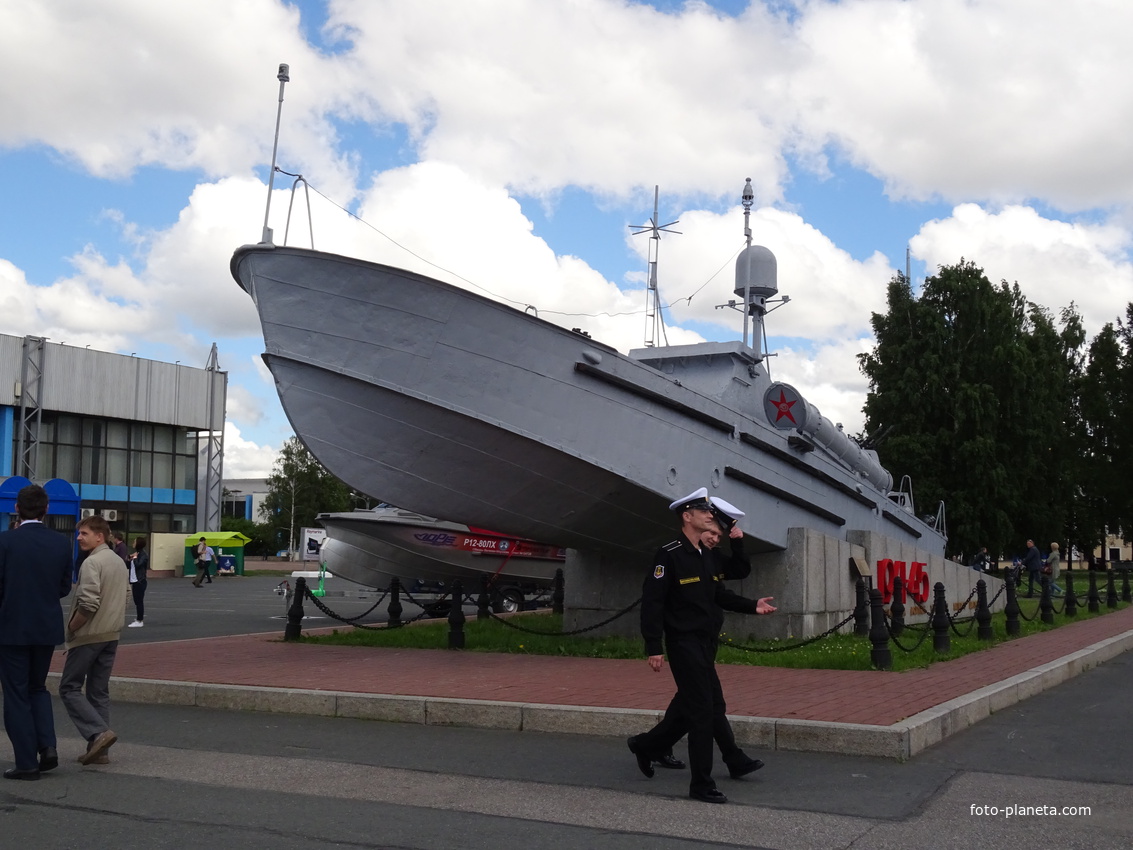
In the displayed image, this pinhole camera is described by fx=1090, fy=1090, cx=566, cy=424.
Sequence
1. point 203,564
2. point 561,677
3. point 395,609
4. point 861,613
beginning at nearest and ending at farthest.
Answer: point 561,677
point 861,613
point 395,609
point 203,564

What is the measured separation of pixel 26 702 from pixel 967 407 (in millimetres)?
36225

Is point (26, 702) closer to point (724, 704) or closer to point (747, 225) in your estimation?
point (724, 704)

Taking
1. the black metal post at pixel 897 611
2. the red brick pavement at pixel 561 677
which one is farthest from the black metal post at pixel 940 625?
the black metal post at pixel 897 611

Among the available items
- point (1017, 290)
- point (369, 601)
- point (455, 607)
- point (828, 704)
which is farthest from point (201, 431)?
point (828, 704)

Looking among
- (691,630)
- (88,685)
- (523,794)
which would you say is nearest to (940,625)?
(691,630)

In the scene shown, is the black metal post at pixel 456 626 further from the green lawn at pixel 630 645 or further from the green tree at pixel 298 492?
the green tree at pixel 298 492

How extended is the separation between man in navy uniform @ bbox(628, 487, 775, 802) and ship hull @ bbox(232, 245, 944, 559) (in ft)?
15.7

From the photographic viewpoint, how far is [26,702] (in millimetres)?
6188

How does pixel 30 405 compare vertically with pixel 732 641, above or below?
above

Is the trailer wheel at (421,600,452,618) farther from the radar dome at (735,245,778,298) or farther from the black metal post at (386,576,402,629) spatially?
the radar dome at (735,245,778,298)

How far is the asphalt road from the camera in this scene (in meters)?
4.98

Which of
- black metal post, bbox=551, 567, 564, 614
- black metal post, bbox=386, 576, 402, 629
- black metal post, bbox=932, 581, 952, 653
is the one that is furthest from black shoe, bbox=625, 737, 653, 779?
black metal post, bbox=551, 567, 564, 614

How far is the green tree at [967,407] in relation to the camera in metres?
37.9

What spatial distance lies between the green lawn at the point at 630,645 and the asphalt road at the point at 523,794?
2.92m
